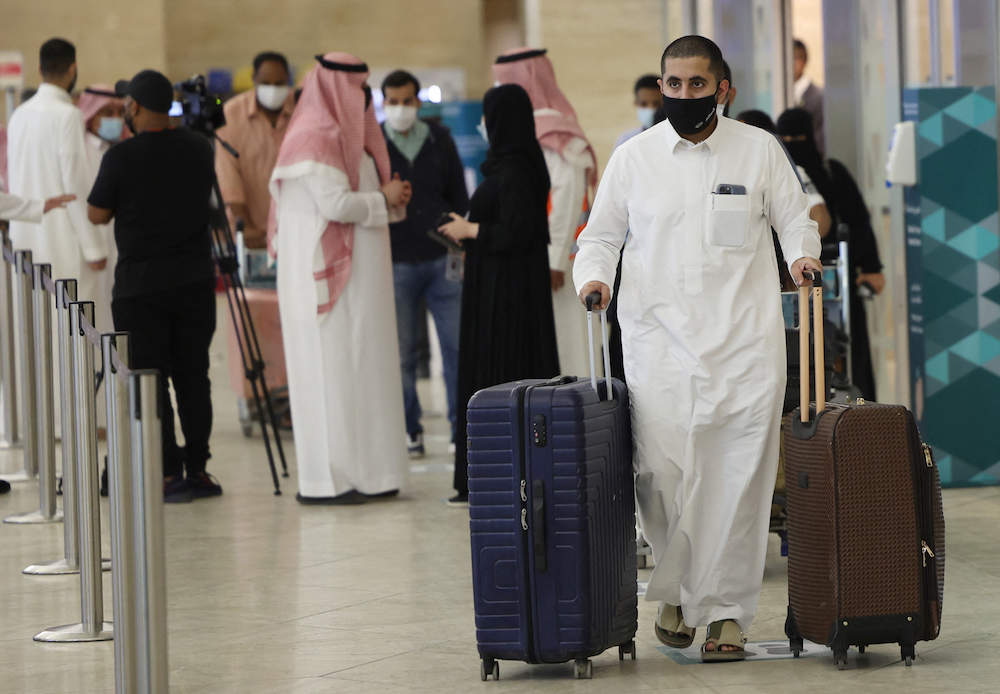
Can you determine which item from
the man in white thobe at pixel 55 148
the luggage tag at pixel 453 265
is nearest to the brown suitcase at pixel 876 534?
the luggage tag at pixel 453 265

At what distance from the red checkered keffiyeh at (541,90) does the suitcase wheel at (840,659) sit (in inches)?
A: 128

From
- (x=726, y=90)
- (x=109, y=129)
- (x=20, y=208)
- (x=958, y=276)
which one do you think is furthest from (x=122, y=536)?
(x=109, y=129)

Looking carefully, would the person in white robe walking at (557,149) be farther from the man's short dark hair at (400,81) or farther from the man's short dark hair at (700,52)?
the man's short dark hair at (700,52)

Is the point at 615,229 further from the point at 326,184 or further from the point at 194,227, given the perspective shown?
the point at 194,227

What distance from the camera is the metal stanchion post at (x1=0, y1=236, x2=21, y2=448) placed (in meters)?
6.90

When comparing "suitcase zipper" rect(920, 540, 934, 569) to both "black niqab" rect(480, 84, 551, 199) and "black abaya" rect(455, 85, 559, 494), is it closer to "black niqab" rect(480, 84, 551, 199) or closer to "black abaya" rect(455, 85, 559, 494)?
"black abaya" rect(455, 85, 559, 494)

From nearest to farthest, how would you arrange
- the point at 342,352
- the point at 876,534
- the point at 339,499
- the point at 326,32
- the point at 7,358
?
the point at 876,534 < the point at 342,352 < the point at 339,499 < the point at 7,358 < the point at 326,32

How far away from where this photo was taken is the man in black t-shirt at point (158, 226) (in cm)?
551

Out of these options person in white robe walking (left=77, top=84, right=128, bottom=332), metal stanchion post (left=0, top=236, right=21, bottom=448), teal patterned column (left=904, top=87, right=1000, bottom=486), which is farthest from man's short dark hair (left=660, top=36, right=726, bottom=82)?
person in white robe walking (left=77, top=84, right=128, bottom=332)

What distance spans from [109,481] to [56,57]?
4539mm

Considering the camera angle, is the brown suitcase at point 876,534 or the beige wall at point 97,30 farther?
the beige wall at point 97,30

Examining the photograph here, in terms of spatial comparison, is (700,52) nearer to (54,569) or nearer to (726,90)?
(726,90)

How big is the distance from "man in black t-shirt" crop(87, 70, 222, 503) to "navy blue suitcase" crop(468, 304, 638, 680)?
104 inches

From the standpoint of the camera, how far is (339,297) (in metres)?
5.65
